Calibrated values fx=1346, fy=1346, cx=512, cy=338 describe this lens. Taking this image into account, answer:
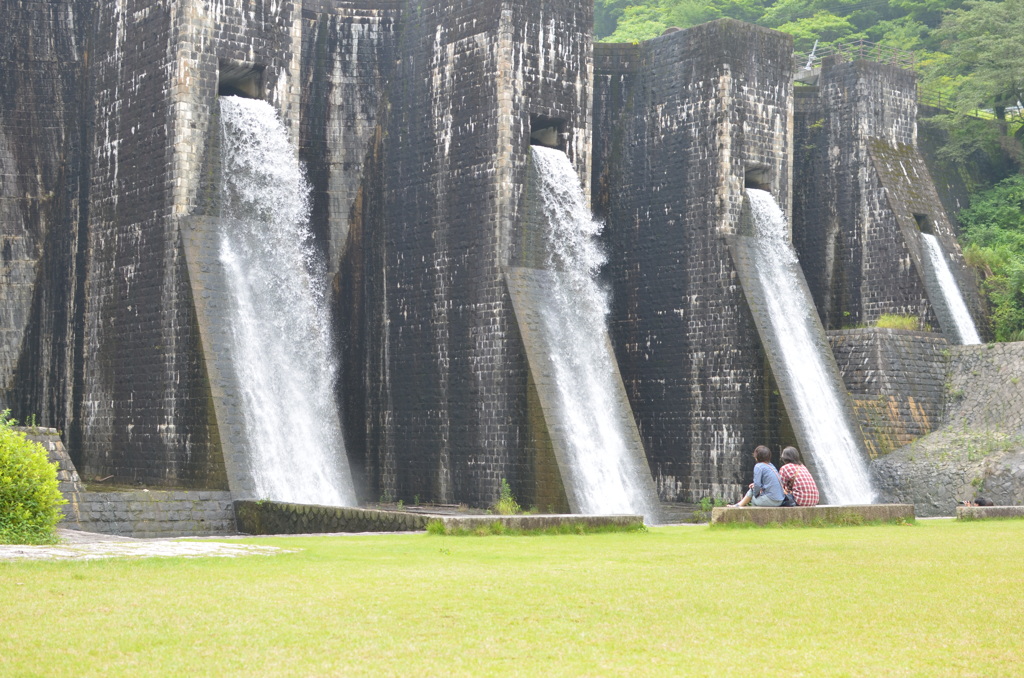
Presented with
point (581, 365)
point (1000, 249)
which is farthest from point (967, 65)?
point (581, 365)

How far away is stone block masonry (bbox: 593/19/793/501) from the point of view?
22812mm

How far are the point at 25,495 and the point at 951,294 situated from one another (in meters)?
20.5

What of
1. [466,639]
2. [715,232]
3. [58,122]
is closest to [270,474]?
[58,122]

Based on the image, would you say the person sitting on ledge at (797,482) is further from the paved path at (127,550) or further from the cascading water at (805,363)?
the cascading water at (805,363)

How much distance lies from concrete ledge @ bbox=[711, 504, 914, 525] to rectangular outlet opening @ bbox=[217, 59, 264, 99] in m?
9.86

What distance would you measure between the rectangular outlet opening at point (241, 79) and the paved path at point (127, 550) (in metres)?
10.1

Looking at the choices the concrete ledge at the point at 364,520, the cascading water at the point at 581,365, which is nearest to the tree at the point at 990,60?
the cascading water at the point at 581,365

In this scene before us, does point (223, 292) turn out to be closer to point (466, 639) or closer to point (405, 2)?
point (405, 2)

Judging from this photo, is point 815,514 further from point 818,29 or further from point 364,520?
point 818,29

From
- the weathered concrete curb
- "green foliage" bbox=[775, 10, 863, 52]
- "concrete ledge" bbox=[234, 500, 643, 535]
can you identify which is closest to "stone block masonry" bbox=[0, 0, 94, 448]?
the weathered concrete curb

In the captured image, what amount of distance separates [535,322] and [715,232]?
5.08 m

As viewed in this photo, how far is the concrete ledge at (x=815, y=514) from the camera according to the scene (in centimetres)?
1383

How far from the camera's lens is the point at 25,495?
447 inches

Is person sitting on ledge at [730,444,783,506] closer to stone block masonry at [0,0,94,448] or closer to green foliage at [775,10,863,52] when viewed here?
stone block masonry at [0,0,94,448]
